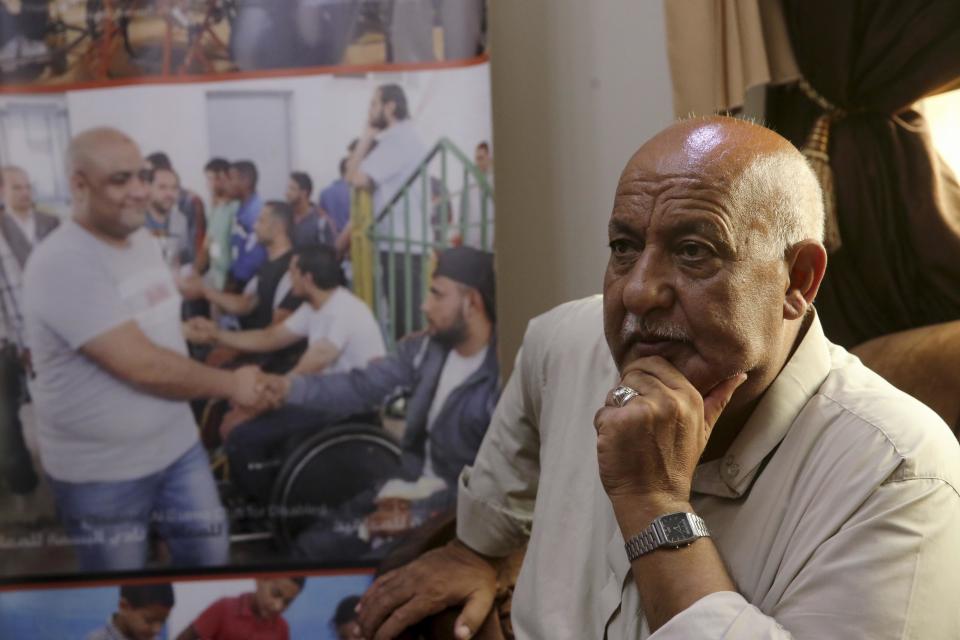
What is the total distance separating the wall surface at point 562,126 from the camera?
2.81 meters

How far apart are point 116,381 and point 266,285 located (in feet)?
1.54

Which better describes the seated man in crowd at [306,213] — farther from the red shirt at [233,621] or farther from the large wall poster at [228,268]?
the red shirt at [233,621]

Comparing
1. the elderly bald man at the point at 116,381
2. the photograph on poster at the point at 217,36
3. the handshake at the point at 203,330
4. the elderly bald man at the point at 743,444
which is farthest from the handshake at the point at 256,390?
the elderly bald man at the point at 743,444

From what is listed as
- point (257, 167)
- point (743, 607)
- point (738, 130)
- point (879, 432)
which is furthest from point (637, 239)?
point (257, 167)

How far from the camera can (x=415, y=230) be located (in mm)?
2598

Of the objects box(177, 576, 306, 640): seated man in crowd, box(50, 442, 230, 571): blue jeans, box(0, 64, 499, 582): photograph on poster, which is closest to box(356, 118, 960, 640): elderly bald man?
box(0, 64, 499, 582): photograph on poster

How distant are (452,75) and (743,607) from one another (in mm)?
1704

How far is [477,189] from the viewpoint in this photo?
2586 millimetres

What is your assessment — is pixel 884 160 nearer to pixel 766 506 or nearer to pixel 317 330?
pixel 766 506

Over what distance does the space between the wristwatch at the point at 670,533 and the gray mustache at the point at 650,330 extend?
9.7 inches

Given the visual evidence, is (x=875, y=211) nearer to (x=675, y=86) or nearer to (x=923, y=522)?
(x=675, y=86)

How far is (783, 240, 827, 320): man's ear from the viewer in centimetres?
142

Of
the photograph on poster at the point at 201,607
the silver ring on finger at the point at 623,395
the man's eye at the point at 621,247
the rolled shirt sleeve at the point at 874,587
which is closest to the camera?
the rolled shirt sleeve at the point at 874,587

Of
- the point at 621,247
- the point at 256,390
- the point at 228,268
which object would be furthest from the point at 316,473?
the point at 621,247
